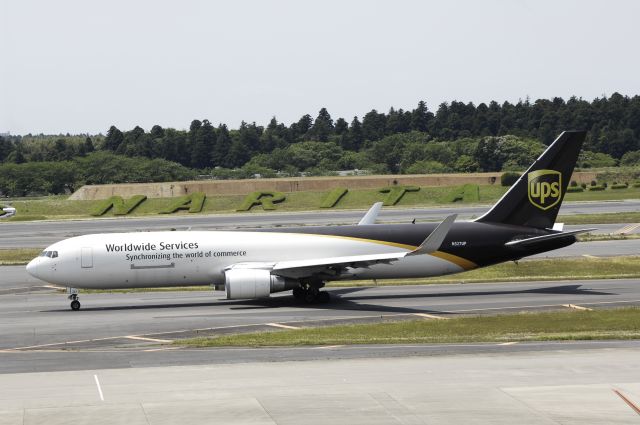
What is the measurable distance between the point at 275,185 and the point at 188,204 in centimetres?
1589

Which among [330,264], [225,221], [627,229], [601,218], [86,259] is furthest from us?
[225,221]

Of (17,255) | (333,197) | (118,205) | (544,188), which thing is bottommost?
(17,255)

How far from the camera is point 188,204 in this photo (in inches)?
4744

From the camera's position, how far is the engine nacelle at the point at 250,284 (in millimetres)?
43312

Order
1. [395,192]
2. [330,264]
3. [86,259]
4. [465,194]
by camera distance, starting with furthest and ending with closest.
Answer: [395,192], [465,194], [86,259], [330,264]

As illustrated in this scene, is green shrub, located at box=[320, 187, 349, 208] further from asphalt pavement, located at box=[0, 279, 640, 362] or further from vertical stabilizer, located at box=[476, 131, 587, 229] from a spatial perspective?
vertical stabilizer, located at box=[476, 131, 587, 229]

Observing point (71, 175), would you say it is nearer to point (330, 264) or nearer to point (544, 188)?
point (544, 188)

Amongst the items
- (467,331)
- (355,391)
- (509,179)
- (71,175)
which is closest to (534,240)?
(467,331)

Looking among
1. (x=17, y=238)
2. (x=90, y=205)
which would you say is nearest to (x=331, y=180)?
(x=90, y=205)

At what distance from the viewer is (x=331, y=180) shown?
132 meters

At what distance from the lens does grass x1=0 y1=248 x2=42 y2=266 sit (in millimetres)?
67312

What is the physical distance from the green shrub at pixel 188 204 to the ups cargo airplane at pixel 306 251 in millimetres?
71189

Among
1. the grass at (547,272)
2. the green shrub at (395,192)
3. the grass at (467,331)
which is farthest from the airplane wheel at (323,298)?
the green shrub at (395,192)

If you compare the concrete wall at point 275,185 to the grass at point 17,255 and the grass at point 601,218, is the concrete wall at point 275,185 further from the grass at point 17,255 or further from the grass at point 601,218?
the grass at point 17,255
